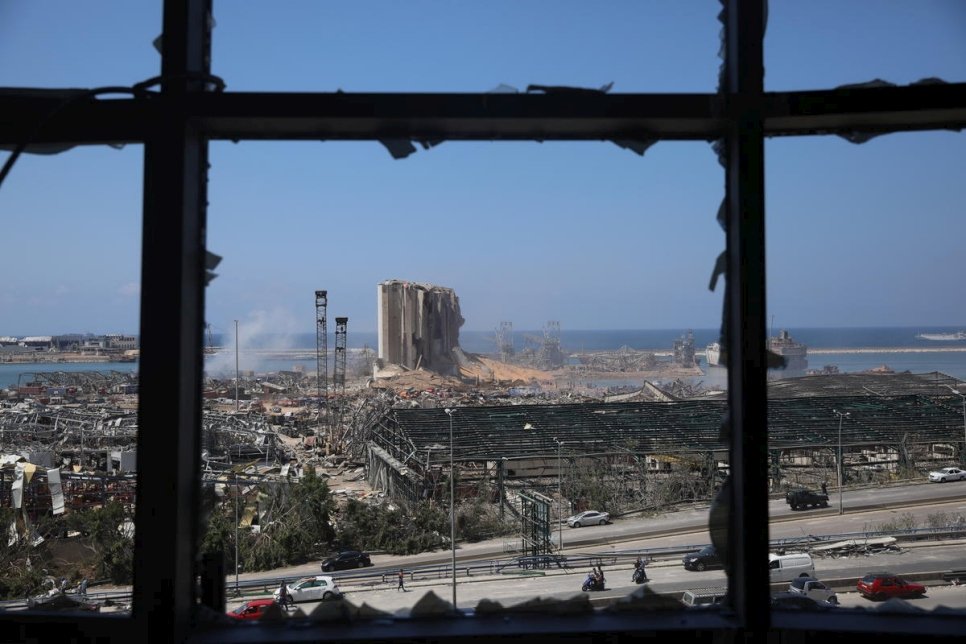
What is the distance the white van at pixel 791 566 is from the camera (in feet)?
6.85

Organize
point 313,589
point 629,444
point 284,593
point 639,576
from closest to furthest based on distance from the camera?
point 284,593 < point 313,589 < point 639,576 < point 629,444

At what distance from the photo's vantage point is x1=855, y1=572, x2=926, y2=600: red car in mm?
2008

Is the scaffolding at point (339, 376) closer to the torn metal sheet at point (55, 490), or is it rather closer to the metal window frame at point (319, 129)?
the metal window frame at point (319, 129)

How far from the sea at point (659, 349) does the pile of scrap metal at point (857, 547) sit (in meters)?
0.66

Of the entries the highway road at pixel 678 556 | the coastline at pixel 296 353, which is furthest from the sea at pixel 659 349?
the highway road at pixel 678 556

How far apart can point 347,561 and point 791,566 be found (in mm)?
1553

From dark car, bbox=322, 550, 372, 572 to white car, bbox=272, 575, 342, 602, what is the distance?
4.2 inches

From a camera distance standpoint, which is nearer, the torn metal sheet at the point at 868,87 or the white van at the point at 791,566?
the torn metal sheet at the point at 868,87

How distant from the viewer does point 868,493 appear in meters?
2.86

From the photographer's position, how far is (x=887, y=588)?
2023mm

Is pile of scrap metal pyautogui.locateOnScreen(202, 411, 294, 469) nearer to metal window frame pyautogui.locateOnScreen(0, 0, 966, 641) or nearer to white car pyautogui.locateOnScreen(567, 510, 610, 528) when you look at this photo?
metal window frame pyautogui.locateOnScreen(0, 0, 966, 641)

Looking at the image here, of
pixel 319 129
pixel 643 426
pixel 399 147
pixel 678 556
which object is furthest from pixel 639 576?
pixel 319 129

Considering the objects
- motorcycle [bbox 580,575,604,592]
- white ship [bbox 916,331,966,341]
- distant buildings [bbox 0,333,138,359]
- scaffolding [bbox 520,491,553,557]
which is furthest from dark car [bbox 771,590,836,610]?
distant buildings [bbox 0,333,138,359]

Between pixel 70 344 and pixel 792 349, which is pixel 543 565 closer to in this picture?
pixel 792 349
